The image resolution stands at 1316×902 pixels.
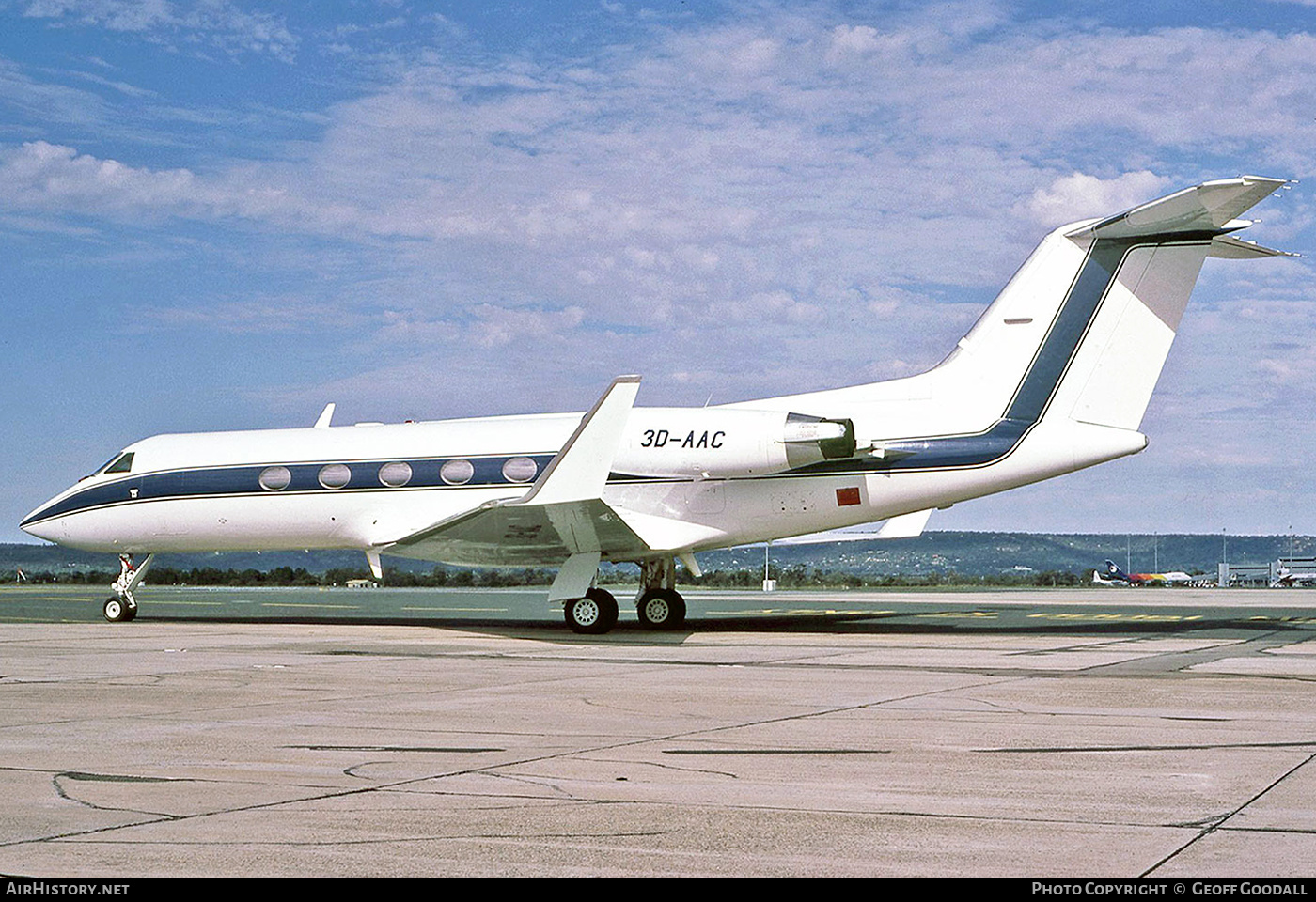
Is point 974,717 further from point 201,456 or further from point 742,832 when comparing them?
point 201,456

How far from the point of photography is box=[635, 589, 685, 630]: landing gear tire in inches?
912

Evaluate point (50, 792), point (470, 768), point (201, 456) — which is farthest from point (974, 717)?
point (201, 456)

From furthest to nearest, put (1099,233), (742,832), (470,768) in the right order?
(1099,233) → (470,768) → (742,832)

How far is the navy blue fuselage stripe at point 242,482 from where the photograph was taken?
76.4 feet

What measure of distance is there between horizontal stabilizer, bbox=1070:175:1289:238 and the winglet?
7.66 meters

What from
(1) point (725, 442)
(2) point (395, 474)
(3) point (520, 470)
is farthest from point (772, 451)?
(2) point (395, 474)

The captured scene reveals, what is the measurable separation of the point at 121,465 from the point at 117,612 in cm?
284

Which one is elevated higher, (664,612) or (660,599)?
(660,599)

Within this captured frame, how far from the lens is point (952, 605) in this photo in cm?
3353

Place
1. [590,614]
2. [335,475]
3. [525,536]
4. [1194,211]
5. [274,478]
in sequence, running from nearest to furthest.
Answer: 1. [1194,211]
2. [525,536]
3. [590,614]
4. [335,475]
5. [274,478]

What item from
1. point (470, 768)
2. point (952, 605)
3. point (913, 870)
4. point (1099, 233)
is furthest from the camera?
point (952, 605)

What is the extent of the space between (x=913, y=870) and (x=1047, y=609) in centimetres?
2748

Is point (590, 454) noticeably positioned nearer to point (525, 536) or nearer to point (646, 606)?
point (525, 536)

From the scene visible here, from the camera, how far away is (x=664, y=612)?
23.2 metres
